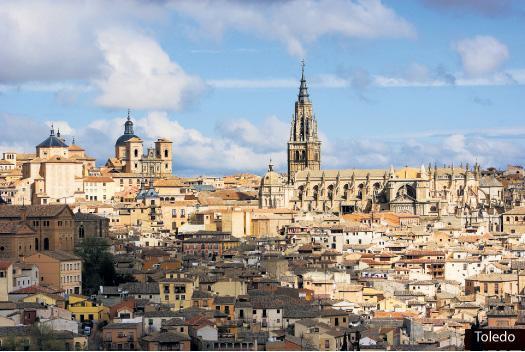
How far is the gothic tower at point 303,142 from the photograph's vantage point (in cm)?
14812

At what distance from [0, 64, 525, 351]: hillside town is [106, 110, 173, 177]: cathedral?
0.36 metres

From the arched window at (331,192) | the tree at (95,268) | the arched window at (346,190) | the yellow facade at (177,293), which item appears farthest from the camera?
the arched window at (346,190)

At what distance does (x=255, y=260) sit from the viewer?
78.4 meters

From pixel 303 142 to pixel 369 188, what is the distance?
38.0ft

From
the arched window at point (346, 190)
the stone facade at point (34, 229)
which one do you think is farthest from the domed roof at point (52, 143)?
the stone facade at point (34, 229)

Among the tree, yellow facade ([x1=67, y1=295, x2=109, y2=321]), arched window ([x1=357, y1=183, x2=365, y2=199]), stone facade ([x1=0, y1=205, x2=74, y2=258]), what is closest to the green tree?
the tree

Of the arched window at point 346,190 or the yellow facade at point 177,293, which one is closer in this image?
the yellow facade at point 177,293

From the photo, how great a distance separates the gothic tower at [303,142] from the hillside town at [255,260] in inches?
264

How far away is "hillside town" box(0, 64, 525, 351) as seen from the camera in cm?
5475

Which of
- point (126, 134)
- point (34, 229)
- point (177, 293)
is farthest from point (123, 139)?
point (177, 293)

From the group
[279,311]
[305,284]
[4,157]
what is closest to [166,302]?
[279,311]

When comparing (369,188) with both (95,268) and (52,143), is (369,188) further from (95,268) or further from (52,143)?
(95,268)

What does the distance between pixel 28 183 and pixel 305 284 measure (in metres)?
52.8

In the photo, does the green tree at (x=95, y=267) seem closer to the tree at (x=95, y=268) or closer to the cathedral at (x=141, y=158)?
the tree at (x=95, y=268)
